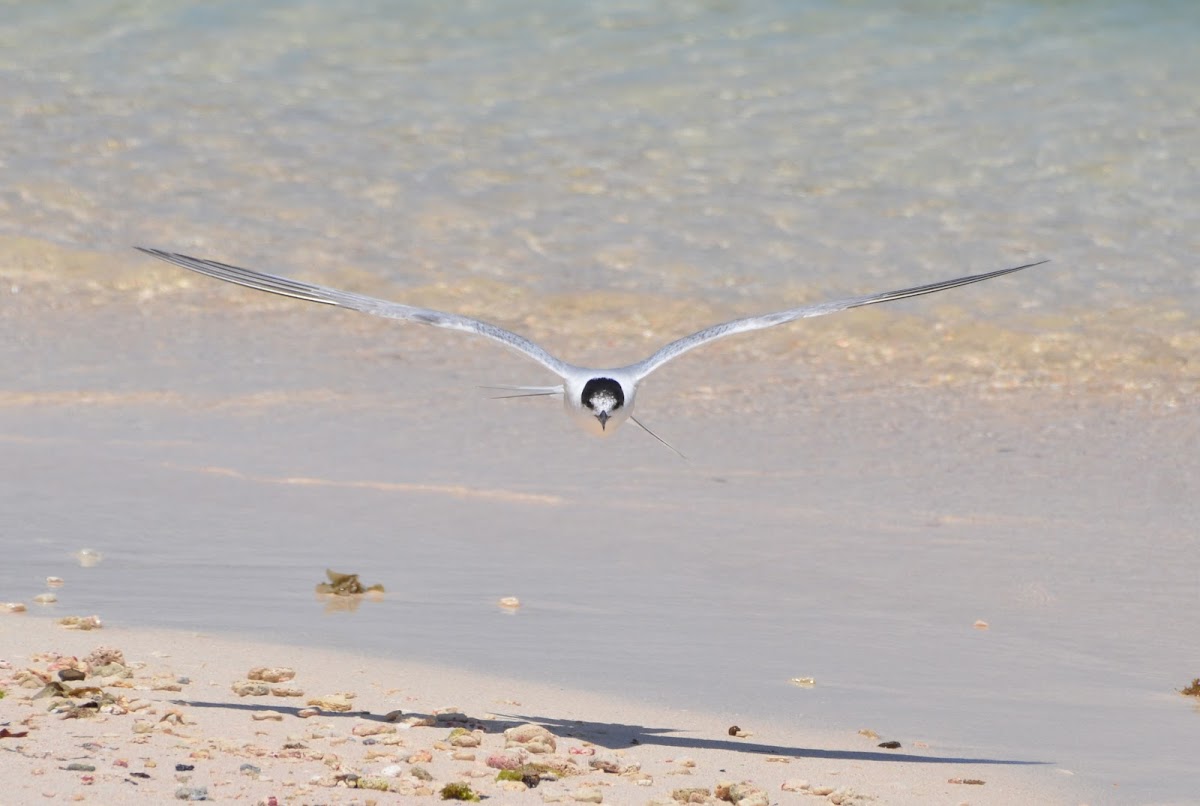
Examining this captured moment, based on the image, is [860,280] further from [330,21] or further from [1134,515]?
[330,21]

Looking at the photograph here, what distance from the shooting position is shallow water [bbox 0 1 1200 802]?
5887 mm

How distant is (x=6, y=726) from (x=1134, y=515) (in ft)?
15.7

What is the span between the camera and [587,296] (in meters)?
11.2

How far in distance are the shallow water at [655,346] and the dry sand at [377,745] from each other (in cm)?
26

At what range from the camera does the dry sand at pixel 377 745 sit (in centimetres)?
418

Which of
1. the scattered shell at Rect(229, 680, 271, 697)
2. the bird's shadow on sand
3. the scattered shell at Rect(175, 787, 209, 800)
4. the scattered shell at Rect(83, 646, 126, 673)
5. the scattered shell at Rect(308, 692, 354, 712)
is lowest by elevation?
the scattered shell at Rect(175, 787, 209, 800)

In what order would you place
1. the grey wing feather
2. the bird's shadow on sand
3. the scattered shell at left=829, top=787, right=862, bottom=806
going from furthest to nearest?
1. the grey wing feather
2. the bird's shadow on sand
3. the scattered shell at left=829, top=787, right=862, bottom=806

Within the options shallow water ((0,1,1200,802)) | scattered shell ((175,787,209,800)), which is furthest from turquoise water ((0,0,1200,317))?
scattered shell ((175,787,209,800))

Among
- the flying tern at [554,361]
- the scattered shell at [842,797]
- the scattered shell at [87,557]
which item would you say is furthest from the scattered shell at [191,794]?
the scattered shell at [87,557]

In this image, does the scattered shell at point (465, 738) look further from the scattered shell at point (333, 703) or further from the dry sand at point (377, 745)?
the scattered shell at point (333, 703)

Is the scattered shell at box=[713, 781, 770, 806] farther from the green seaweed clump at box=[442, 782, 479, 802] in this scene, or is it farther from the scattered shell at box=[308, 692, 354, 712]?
the scattered shell at box=[308, 692, 354, 712]

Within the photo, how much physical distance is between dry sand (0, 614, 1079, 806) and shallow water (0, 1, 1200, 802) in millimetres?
263

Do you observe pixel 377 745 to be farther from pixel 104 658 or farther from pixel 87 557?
pixel 87 557

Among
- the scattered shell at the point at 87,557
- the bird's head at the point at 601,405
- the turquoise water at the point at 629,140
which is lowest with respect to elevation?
the scattered shell at the point at 87,557
